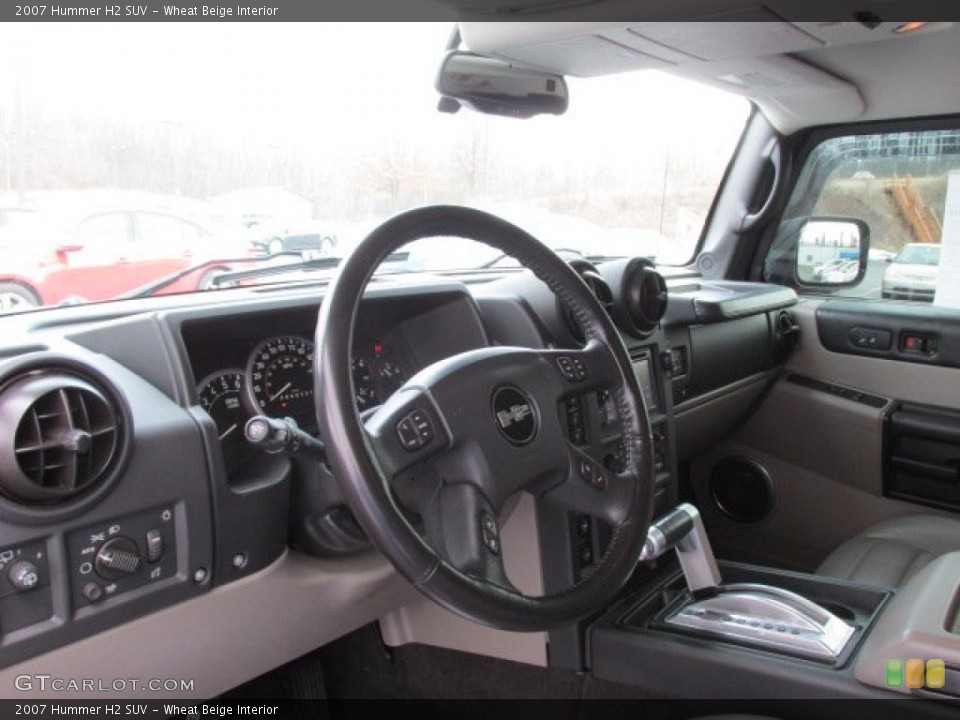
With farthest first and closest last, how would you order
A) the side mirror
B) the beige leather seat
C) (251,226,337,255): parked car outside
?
the side mirror < the beige leather seat < (251,226,337,255): parked car outside

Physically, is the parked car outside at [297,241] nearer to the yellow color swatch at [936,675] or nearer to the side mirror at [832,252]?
the yellow color swatch at [936,675]

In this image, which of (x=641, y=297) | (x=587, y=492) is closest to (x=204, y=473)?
(x=587, y=492)

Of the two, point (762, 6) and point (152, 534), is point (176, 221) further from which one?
point (762, 6)

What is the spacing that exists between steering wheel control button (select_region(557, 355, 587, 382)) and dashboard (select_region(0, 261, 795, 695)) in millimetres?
67

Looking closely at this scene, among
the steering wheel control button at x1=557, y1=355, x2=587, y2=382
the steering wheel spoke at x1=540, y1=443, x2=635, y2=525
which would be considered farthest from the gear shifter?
the steering wheel control button at x1=557, y1=355, x2=587, y2=382

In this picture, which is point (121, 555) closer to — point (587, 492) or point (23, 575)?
point (23, 575)

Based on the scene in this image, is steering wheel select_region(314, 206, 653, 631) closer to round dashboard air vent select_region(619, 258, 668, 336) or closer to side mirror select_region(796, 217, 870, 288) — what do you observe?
round dashboard air vent select_region(619, 258, 668, 336)

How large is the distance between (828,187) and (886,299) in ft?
1.75

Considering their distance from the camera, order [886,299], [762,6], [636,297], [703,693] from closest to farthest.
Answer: [703,693] → [762,6] → [636,297] → [886,299]

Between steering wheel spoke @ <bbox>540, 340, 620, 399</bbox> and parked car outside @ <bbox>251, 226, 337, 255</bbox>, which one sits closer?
steering wheel spoke @ <bbox>540, 340, 620, 399</bbox>

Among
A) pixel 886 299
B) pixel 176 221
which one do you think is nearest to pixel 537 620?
pixel 176 221

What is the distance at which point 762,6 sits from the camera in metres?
1.90

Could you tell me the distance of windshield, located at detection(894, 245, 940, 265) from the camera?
3049mm

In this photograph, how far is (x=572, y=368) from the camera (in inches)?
55.4
